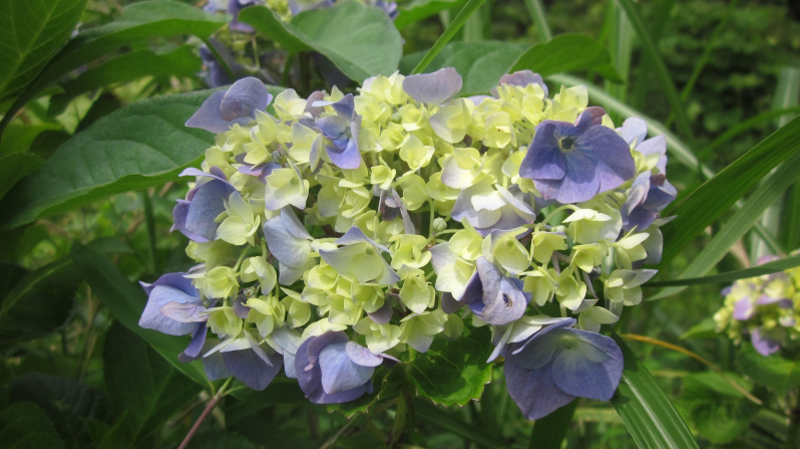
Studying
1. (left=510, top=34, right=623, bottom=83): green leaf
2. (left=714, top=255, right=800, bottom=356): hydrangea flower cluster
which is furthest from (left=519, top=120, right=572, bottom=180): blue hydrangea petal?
(left=714, top=255, right=800, bottom=356): hydrangea flower cluster

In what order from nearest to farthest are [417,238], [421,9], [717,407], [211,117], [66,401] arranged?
[417,238] → [211,117] → [66,401] → [421,9] → [717,407]

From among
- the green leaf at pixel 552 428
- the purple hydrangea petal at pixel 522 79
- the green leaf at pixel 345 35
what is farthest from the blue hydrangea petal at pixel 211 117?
the green leaf at pixel 552 428

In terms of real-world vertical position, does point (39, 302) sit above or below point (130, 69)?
below

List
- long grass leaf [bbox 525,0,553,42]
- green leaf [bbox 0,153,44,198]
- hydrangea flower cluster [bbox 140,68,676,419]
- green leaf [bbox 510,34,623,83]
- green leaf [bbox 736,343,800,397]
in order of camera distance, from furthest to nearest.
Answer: long grass leaf [bbox 525,0,553,42]
green leaf [bbox 736,343,800,397]
green leaf [bbox 510,34,623,83]
green leaf [bbox 0,153,44,198]
hydrangea flower cluster [bbox 140,68,676,419]

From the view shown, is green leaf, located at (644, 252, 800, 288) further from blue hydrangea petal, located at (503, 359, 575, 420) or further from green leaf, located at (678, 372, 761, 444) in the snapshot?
green leaf, located at (678, 372, 761, 444)

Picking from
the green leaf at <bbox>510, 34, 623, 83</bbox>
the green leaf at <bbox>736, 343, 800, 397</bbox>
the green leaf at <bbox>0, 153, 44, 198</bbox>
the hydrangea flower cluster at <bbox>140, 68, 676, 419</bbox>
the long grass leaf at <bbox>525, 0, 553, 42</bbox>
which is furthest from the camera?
the long grass leaf at <bbox>525, 0, 553, 42</bbox>

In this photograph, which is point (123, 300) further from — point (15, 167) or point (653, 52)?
point (653, 52)

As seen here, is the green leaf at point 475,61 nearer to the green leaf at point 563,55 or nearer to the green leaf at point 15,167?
the green leaf at point 563,55

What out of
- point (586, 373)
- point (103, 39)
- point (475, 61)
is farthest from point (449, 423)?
point (103, 39)
